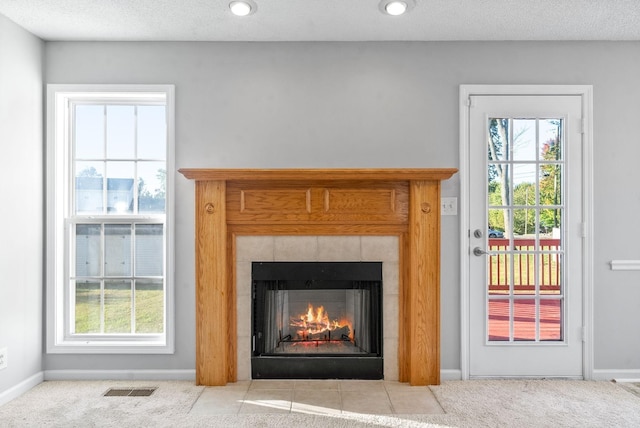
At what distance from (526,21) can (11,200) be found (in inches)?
138

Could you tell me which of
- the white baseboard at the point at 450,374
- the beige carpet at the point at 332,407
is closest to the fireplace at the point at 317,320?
the beige carpet at the point at 332,407

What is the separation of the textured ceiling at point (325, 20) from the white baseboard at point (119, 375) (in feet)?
7.77

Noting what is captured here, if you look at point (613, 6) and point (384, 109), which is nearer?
point (613, 6)

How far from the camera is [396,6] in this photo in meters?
2.67

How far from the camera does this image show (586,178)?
3.19 metres

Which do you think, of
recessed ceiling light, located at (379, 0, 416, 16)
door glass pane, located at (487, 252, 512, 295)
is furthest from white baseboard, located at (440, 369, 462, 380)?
recessed ceiling light, located at (379, 0, 416, 16)

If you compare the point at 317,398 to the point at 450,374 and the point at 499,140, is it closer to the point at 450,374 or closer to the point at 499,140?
the point at 450,374

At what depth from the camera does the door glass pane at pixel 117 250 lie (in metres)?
3.28

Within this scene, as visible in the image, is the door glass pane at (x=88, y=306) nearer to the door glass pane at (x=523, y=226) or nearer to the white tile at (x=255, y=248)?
the white tile at (x=255, y=248)

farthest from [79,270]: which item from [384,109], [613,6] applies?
[613,6]

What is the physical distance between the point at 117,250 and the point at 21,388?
1.05 metres

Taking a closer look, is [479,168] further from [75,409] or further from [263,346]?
[75,409]

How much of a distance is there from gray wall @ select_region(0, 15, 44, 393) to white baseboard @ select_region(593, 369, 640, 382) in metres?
3.95

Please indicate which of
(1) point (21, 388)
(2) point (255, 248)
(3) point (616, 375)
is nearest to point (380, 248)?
(2) point (255, 248)
